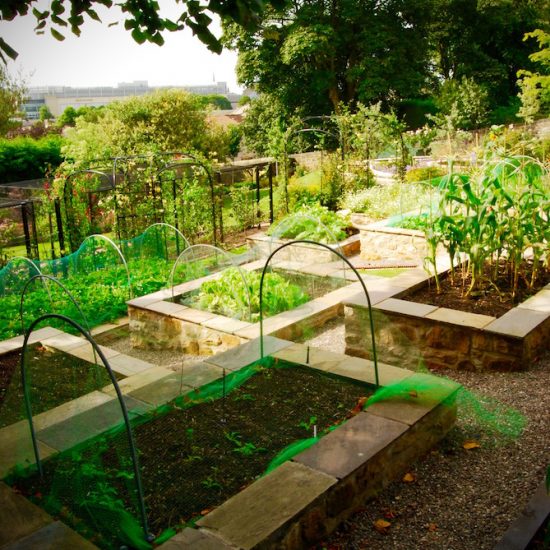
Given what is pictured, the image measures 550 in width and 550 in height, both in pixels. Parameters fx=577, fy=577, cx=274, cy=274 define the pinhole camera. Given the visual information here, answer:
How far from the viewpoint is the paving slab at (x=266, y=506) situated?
2.20 m

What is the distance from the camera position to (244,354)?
13.5 feet

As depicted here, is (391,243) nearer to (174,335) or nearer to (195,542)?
(174,335)

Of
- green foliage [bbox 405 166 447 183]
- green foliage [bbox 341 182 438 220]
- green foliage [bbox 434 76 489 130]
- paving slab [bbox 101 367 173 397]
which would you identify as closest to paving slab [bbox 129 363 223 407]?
paving slab [bbox 101 367 173 397]

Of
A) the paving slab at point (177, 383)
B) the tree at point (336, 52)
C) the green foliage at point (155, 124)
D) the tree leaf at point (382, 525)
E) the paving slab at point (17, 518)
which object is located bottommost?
the tree leaf at point (382, 525)

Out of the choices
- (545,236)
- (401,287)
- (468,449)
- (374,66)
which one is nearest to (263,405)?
(468,449)

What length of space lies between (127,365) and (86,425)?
1466 millimetres

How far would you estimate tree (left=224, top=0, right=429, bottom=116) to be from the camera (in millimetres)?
22312

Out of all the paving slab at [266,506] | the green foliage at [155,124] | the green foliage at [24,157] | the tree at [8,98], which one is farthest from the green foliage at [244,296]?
the green foliage at [24,157]

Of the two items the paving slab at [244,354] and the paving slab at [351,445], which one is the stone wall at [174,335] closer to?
the paving slab at [244,354]

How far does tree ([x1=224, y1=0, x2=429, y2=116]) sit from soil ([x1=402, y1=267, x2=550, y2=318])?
17.4 meters

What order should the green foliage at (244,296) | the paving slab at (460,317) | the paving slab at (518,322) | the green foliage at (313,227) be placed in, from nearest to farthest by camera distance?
the paving slab at (518,322), the paving slab at (460,317), the green foliage at (244,296), the green foliage at (313,227)

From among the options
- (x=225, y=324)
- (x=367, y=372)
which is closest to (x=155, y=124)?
(x=225, y=324)

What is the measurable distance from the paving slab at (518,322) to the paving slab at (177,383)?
2002 mm

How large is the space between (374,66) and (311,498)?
2219cm
